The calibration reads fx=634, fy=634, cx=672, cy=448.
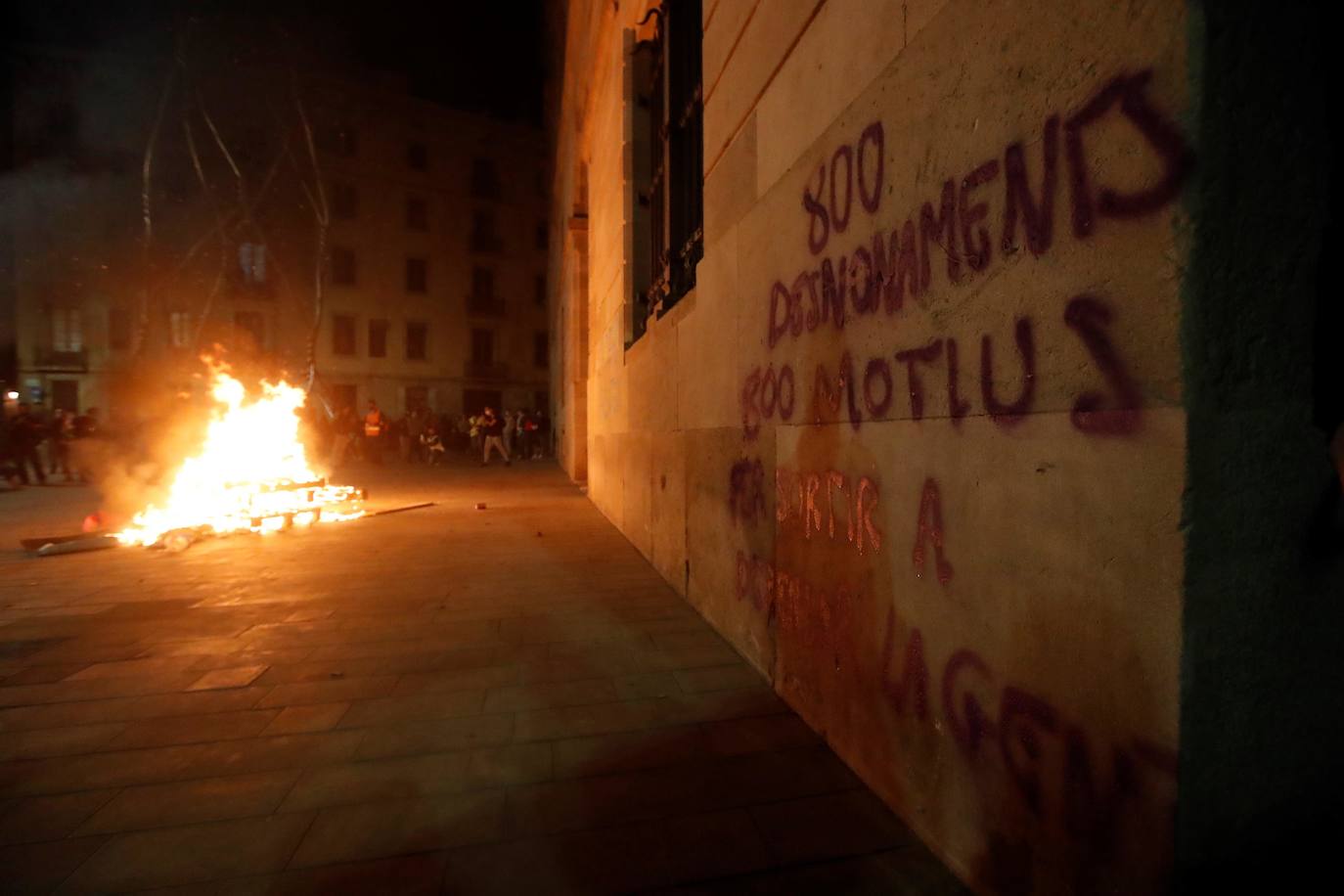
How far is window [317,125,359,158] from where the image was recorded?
3097 centimetres

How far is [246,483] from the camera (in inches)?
362

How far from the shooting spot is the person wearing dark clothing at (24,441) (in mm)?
13047

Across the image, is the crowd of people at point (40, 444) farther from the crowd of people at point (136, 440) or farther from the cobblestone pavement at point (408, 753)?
the cobblestone pavement at point (408, 753)

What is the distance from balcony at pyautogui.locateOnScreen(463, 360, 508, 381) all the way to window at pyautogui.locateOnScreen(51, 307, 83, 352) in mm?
17115

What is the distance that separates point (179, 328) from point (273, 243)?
19.0ft

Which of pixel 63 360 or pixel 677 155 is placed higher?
pixel 63 360

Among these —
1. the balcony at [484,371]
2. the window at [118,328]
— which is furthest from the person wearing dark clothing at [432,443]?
the window at [118,328]

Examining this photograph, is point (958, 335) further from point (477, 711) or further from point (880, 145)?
point (477, 711)

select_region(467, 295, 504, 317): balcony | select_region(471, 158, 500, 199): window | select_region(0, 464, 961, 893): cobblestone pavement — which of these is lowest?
select_region(0, 464, 961, 893): cobblestone pavement

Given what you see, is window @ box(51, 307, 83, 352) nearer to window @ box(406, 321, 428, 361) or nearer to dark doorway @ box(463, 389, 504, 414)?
window @ box(406, 321, 428, 361)

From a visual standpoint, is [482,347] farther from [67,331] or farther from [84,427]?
[84,427]

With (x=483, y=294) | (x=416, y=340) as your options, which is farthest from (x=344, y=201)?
(x=483, y=294)

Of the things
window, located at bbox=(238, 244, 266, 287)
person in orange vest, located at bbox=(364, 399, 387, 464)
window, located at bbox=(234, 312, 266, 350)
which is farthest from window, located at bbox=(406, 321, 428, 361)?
person in orange vest, located at bbox=(364, 399, 387, 464)

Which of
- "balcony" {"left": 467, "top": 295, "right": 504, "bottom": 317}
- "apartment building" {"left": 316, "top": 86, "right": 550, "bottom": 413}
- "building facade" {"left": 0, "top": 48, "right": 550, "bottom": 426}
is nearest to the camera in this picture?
"building facade" {"left": 0, "top": 48, "right": 550, "bottom": 426}
